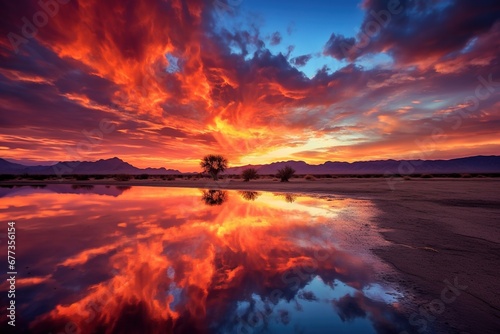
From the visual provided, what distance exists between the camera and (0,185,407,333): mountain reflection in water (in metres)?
3.53

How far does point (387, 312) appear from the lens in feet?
12.5

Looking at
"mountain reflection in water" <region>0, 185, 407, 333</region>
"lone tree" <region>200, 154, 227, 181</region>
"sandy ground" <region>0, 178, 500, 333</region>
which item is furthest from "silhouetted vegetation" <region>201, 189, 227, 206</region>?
"lone tree" <region>200, 154, 227, 181</region>

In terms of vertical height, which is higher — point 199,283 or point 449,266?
point 199,283

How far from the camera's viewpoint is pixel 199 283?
4754mm

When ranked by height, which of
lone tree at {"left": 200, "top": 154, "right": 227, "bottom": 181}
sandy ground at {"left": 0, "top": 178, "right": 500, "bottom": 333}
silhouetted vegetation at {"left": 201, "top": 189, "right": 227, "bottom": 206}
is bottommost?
sandy ground at {"left": 0, "top": 178, "right": 500, "bottom": 333}

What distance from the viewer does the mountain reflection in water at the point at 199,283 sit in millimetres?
3529

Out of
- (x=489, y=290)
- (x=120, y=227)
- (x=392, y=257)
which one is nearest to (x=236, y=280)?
(x=392, y=257)

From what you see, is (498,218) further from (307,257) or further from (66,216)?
(66,216)

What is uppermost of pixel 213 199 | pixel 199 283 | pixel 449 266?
pixel 213 199

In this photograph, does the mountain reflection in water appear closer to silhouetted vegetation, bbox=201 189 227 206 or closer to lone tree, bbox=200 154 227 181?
silhouetted vegetation, bbox=201 189 227 206

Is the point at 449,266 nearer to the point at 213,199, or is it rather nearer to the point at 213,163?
the point at 213,199

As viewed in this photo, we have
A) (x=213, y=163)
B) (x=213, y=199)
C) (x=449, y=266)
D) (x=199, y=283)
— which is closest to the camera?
(x=199, y=283)

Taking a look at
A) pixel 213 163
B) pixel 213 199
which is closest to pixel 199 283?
pixel 213 199

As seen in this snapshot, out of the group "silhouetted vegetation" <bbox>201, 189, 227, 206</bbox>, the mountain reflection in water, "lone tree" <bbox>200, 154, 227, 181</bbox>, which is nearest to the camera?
the mountain reflection in water
